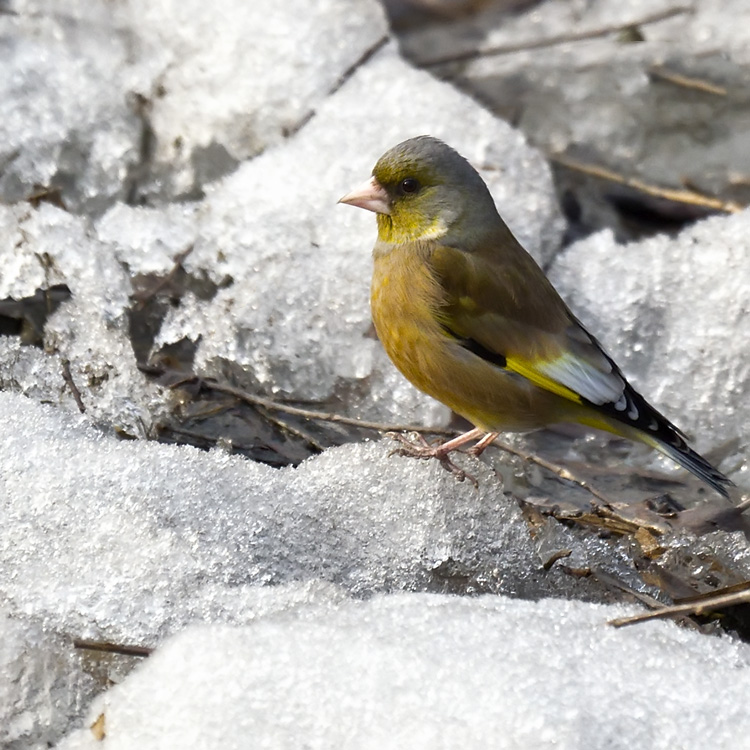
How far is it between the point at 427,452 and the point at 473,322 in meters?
0.47

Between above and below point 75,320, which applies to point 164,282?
below

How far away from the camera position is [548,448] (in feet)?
13.5

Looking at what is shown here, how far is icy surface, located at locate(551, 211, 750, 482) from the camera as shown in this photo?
13.2 ft

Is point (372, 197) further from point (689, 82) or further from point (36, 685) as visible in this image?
point (689, 82)

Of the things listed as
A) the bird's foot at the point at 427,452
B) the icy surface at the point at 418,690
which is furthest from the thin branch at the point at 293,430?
the icy surface at the point at 418,690

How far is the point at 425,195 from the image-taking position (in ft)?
12.2

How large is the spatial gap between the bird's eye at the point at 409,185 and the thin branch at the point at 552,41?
→ 2176mm

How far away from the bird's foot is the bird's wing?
1.12ft

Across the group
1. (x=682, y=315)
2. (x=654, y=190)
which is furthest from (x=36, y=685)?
(x=654, y=190)

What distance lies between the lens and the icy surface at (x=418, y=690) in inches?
80.4

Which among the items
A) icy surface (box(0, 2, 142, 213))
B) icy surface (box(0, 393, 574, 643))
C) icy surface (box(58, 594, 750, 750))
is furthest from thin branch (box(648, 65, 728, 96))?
icy surface (box(58, 594, 750, 750))

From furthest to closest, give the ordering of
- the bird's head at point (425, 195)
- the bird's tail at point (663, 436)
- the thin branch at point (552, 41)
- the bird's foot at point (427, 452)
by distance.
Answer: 1. the thin branch at point (552, 41)
2. the bird's head at point (425, 195)
3. the bird's tail at point (663, 436)
4. the bird's foot at point (427, 452)

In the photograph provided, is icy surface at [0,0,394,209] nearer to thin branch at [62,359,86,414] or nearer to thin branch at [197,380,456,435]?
thin branch at [62,359,86,414]

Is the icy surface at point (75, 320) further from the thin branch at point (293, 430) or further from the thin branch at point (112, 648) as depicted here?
the thin branch at point (112, 648)
